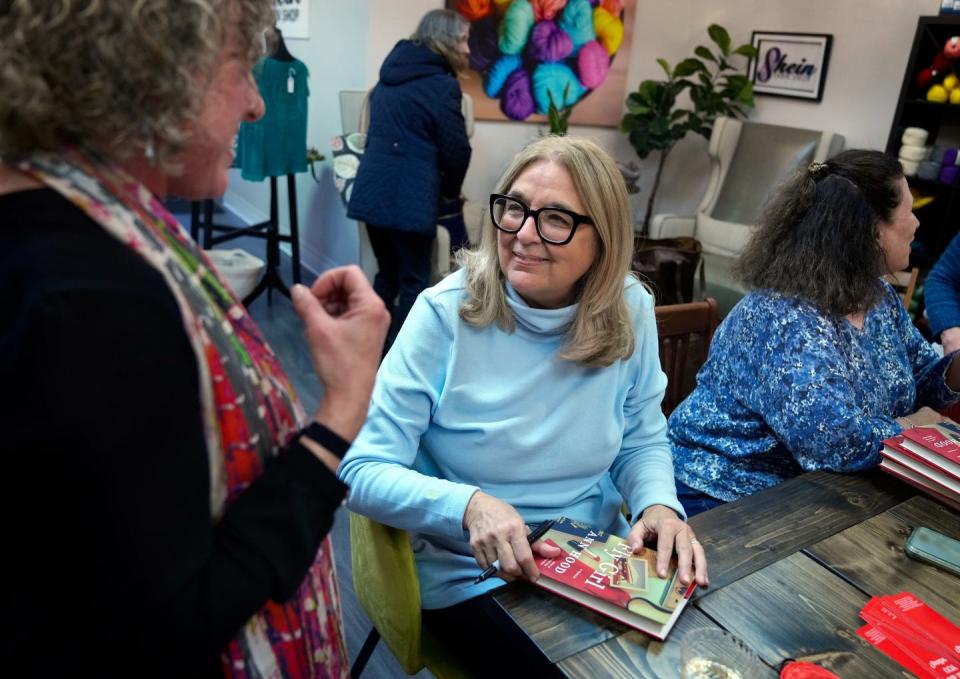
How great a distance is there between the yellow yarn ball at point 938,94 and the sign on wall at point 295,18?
3344mm

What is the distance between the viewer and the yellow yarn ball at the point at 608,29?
4.53 m

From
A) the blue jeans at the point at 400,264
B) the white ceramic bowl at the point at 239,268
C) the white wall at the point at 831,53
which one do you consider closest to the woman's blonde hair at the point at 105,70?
the blue jeans at the point at 400,264

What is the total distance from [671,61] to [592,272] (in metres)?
4.15

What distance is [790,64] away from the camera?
479 cm

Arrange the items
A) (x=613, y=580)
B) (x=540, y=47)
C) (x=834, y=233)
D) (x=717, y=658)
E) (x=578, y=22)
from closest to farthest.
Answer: (x=717, y=658) < (x=613, y=580) < (x=834, y=233) < (x=540, y=47) < (x=578, y=22)

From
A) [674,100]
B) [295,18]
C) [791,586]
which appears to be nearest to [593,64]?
[674,100]

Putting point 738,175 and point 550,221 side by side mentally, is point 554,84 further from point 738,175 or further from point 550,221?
point 550,221

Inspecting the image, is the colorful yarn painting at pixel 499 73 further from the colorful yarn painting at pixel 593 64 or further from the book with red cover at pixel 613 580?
the book with red cover at pixel 613 580

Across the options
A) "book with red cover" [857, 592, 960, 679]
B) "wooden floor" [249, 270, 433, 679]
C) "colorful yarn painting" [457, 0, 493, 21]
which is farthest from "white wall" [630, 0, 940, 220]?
"book with red cover" [857, 592, 960, 679]

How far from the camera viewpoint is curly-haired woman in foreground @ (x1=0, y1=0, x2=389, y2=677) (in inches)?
20.7

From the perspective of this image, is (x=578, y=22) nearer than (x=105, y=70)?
No

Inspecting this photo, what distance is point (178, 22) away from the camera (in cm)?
60

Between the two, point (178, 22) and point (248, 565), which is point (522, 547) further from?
point (178, 22)

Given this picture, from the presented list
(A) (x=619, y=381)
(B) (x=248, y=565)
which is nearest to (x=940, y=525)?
(A) (x=619, y=381)
